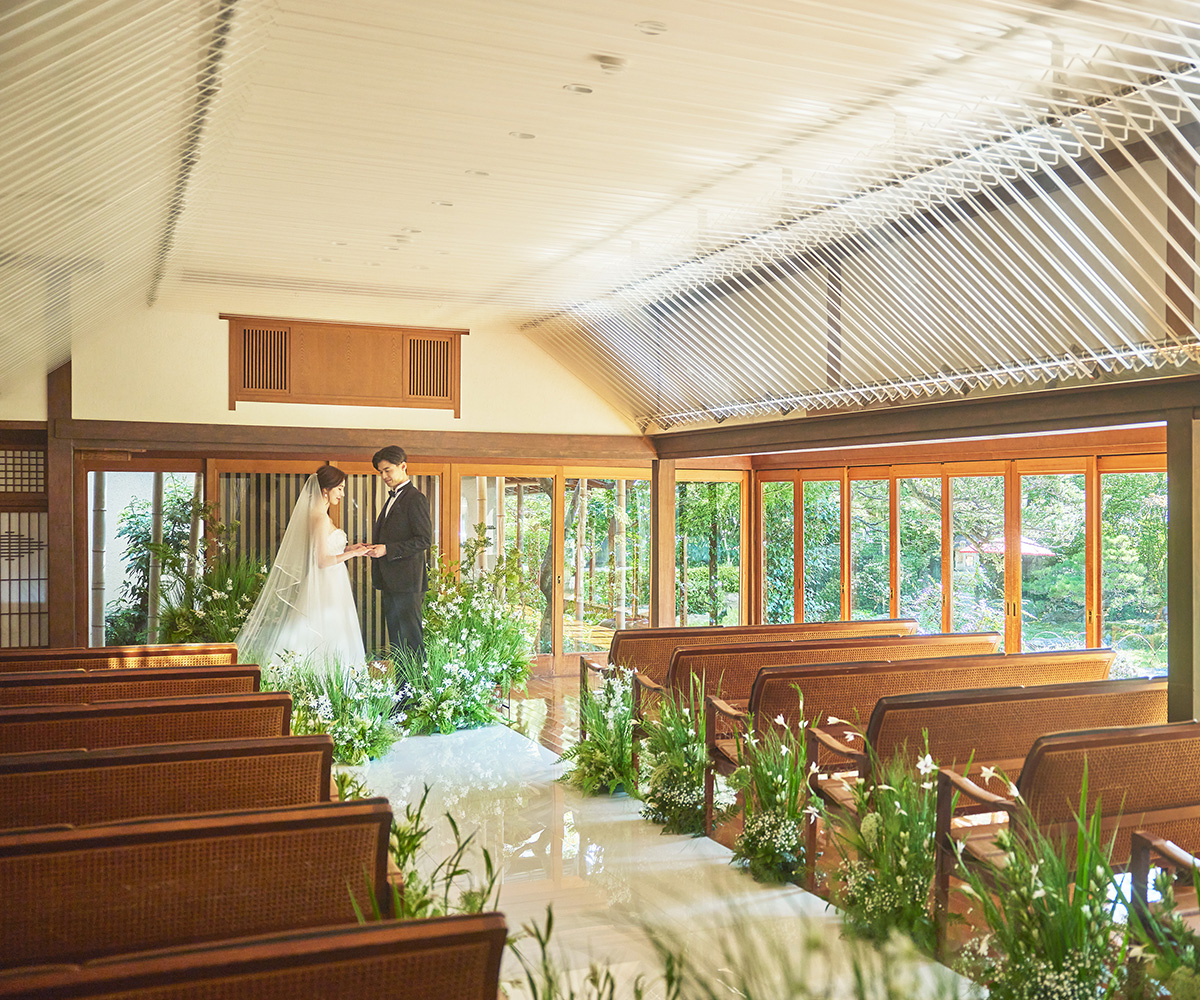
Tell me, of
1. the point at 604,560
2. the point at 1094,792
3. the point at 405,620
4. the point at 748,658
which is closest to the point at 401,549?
the point at 405,620

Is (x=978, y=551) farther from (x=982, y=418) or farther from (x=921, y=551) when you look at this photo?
(x=982, y=418)

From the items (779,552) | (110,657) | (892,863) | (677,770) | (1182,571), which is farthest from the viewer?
(779,552)

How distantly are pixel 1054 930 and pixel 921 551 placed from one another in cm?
780

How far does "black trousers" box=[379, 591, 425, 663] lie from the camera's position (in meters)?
8.41

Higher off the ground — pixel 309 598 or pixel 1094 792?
pixel 309 598

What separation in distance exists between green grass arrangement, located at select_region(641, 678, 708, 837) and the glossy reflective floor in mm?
113

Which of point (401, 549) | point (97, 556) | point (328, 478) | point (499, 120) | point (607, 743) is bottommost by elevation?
point (607, 743)

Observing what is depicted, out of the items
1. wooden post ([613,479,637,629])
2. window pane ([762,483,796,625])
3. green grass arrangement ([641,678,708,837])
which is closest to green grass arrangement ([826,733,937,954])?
green grass arrangement ([641,678,708,837])

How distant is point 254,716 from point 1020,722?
326cm

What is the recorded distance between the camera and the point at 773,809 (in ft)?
15.7

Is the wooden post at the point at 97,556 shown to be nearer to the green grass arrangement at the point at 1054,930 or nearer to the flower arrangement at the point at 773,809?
the flower arrangement at the point at 773,809

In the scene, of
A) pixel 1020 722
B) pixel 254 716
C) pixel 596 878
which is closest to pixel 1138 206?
pixel 1020 722

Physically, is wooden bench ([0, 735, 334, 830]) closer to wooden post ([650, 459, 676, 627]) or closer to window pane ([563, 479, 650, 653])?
wooden post ([650, 459, 676, 627])

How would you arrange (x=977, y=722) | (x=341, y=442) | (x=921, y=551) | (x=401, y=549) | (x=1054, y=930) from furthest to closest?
(x=921, y=551)
(x=341, y=442)
(x=401, y=549)
(x=977, y=722)
(x=1054, y=930)
